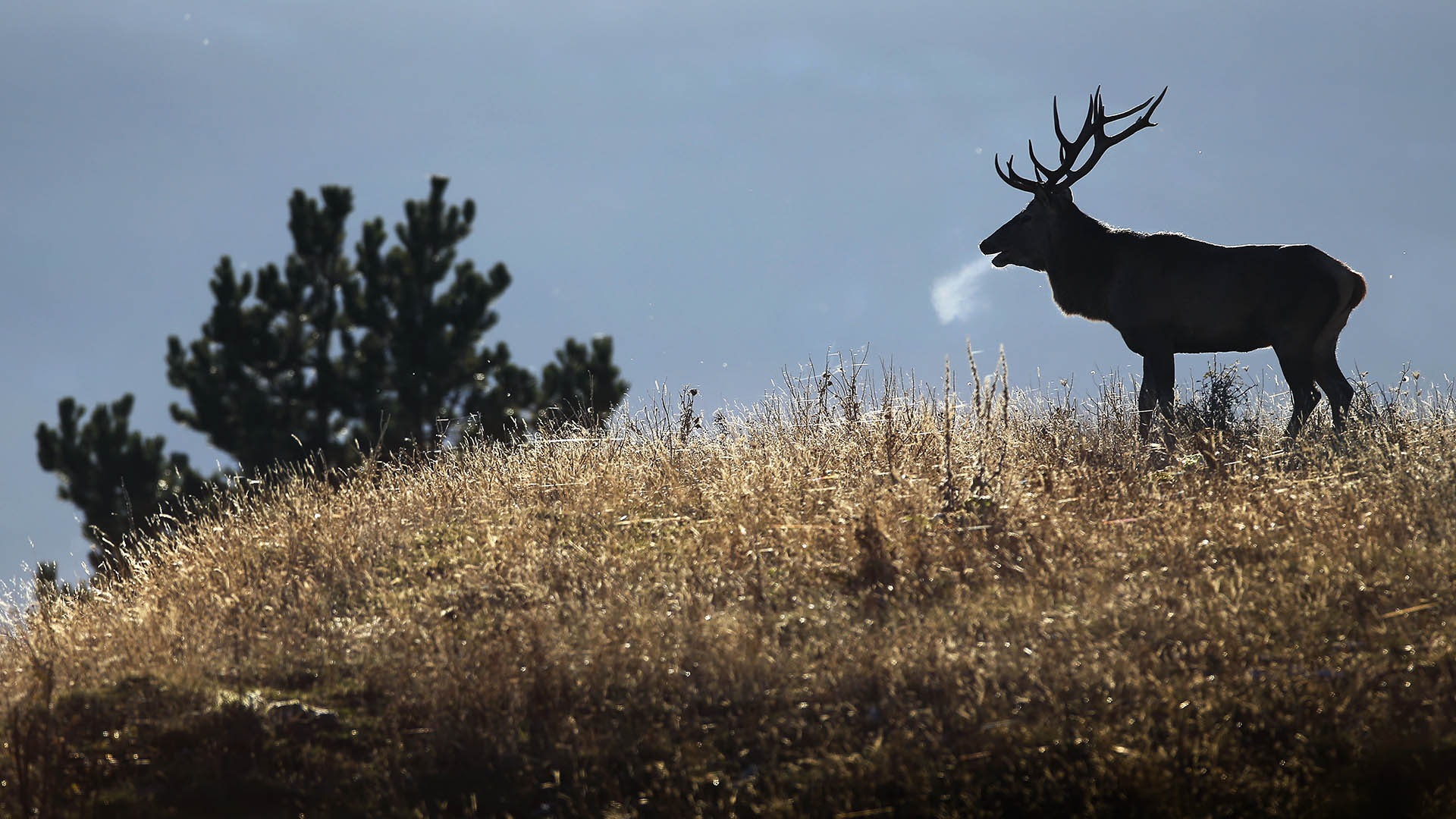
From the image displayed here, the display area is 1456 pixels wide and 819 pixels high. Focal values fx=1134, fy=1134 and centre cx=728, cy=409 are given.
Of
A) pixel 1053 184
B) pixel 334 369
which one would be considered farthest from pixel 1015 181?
pixel 334 369

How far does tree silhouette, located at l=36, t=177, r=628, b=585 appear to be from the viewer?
19.5 metres

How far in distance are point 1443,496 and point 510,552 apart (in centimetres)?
520

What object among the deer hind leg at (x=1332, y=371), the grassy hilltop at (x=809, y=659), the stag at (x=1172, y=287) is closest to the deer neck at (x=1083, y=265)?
the stag at (x=1172, y=287)

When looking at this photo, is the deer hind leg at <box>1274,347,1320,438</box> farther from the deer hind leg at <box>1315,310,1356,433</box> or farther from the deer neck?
the deer neck

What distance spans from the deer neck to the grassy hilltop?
4.25m

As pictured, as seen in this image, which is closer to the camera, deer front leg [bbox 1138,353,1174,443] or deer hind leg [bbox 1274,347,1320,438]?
deer hind leg [bbox 1274,347,1320,438]

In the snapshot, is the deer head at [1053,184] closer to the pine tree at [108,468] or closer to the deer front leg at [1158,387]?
the deer front leg at [1158,387]

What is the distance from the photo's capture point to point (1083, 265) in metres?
11.4

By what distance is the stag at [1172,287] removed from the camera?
33.3 feet

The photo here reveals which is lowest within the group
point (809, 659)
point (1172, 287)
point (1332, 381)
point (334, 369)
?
point (809, 659)

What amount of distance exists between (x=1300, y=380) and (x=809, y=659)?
293 inches

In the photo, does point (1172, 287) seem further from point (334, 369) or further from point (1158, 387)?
point (334, 369)

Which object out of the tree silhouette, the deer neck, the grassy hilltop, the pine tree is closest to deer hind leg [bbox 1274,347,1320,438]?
the deer neck

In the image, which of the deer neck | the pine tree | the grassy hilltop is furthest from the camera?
the pine tree
